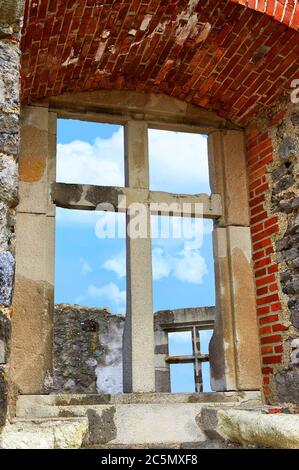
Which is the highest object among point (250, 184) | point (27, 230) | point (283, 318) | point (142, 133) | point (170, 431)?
point (142, 133)

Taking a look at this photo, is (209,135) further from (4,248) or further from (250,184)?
(4,248)

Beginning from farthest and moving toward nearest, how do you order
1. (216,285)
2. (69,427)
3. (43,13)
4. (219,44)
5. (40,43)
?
1. (216,285)
2. (219,44)
3. (40,43)
4. (43,13)
5. (69,427)

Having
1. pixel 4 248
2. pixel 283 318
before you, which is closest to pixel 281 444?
pixel 4 248

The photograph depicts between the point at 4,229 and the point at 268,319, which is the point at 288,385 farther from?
the point at 4,229

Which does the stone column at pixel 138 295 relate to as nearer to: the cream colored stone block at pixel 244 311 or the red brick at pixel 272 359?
the cream colored stone block at pixel 244 311

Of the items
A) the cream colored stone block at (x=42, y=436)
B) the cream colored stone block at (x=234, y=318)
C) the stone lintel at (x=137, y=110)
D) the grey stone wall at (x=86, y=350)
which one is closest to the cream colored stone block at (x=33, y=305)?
the stone lintel at (x=137, y=110)

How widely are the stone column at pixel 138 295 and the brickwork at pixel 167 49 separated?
0.55 meters

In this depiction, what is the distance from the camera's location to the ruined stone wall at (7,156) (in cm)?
197

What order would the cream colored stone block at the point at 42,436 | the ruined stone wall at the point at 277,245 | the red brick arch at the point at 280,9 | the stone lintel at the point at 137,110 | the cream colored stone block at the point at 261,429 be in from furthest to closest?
the stone lintel at the point at 137,110, the ruined stone wall at the point at 277,245, the red brick arch at the point at 280,9, the cream colored stone block at the point at 261,429, the cream colored stone block at the point at 42,436

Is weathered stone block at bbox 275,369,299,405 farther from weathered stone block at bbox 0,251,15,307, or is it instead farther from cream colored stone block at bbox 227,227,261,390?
weathered stone block at bbox 0,251,15,307

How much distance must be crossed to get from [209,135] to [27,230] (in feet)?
6.00

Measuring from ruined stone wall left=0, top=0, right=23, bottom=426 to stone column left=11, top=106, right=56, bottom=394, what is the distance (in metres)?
2.05

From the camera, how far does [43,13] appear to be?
361 centimetres

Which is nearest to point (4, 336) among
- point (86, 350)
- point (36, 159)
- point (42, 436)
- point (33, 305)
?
point (42, 436)
